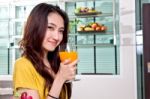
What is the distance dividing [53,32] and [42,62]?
126mm

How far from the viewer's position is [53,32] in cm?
100

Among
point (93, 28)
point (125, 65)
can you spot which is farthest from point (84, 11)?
point (125, 65)

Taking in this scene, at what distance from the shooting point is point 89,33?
4148 millimetres

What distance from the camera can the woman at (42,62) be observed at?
37.6 inches

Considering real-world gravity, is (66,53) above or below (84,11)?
below

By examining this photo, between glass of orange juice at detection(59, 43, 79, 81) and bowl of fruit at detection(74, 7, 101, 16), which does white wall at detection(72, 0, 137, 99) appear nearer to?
bowl of fruit at detection(74, 7, 101, 16)

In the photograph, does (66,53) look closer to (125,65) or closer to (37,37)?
(37,37)

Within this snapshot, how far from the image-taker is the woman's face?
1.00 m

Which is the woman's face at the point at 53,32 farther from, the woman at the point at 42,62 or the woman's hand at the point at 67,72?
the woman's hand at the point at 67,72

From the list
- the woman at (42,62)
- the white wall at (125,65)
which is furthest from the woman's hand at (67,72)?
the white wall at (125,65)

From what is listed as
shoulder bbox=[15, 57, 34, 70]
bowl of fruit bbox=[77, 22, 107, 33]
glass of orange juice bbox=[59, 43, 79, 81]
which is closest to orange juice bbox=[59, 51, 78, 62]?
glass of orange juice bbox=[59, 43, 79, 81]

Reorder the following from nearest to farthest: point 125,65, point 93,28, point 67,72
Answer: point 67,72, point 125,65, point 93,28

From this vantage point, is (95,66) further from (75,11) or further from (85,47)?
(75,11)

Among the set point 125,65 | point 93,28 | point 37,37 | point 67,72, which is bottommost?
point 125,65
